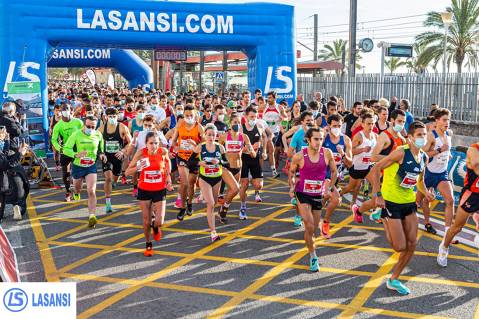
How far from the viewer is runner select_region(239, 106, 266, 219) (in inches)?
371

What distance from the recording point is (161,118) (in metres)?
14.3

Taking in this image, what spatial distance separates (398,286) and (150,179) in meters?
3.48

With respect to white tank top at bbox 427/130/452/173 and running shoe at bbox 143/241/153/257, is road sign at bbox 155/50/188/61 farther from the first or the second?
white tank top at bbox 427/130/452/173

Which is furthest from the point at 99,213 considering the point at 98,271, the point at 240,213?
the point at 98,271

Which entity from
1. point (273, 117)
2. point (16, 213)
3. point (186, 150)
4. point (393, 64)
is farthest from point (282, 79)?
point (393, 64)

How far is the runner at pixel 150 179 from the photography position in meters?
7.29

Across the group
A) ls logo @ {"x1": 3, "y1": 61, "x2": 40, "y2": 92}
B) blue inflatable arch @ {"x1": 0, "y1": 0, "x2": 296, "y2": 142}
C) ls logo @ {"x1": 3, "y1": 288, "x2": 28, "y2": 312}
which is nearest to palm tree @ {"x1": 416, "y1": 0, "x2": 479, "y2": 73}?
blue inflatable arch @ {"x1": 0, "y1": 0, "x2": 296, "y2": 142}

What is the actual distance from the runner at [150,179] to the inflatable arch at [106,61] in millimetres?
17425

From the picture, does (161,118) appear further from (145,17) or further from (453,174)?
(453,174)

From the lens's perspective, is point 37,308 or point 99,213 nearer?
point 37,308

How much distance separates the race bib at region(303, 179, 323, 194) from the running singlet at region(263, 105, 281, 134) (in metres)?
6.99

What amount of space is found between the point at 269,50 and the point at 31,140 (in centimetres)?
794

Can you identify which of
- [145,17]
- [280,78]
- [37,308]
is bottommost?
[37,308]

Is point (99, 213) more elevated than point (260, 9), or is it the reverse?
point (260, 9)
